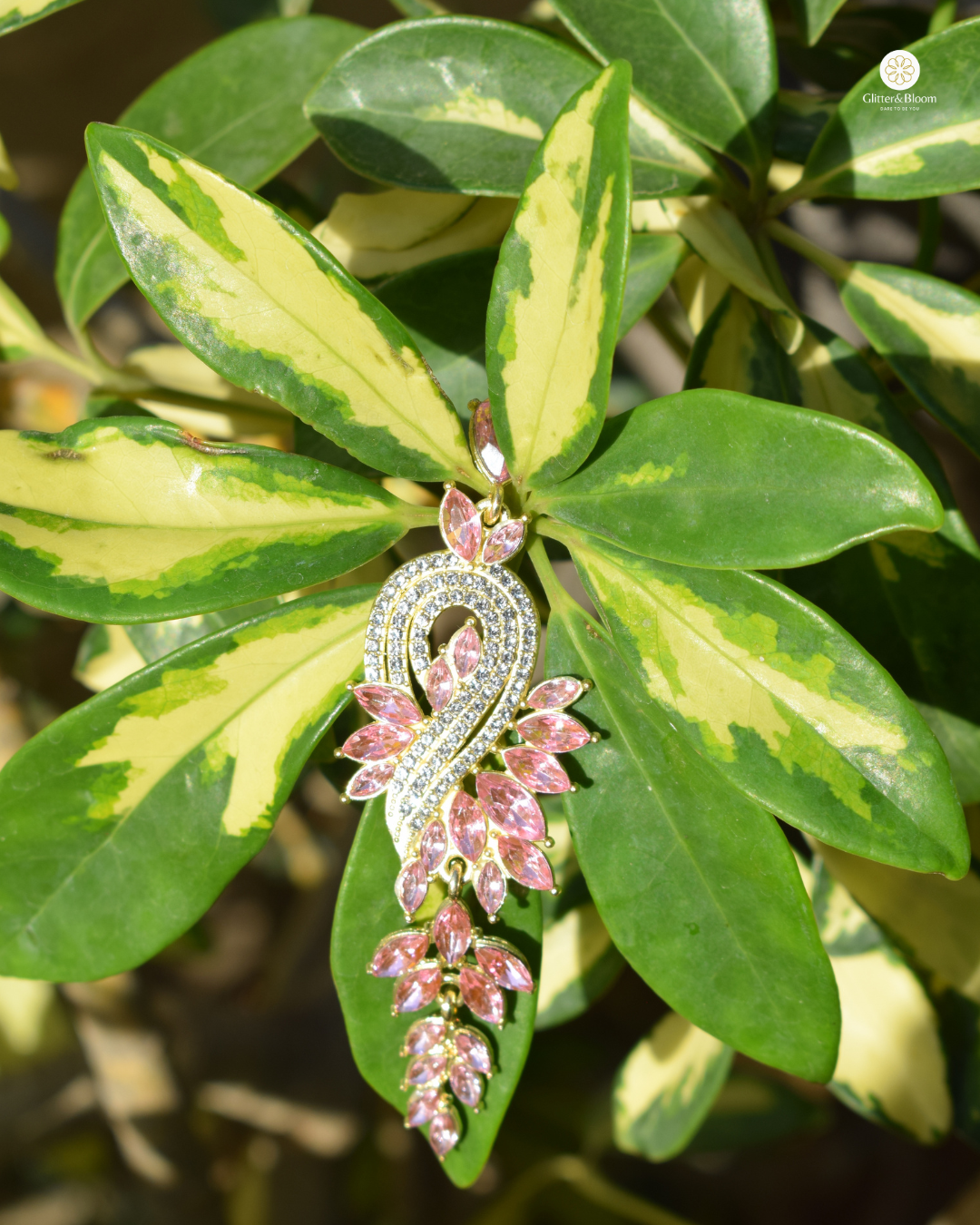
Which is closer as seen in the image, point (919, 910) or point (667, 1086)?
point (919, 910)

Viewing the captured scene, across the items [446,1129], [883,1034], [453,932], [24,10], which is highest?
[24,10]

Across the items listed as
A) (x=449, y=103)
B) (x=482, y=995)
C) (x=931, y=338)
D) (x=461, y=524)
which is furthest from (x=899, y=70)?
(x=482, y=995)

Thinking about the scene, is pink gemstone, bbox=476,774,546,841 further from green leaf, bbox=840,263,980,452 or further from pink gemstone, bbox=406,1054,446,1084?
green leaf, bbox=840,263,980,452

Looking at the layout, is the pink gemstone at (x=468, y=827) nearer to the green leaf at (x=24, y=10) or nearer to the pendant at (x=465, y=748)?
the pendant at (x=465, y=748)

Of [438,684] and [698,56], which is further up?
[698,56]

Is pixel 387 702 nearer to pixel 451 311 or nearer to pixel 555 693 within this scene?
pixel 555 693

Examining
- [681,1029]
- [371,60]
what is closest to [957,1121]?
[681,1029]
